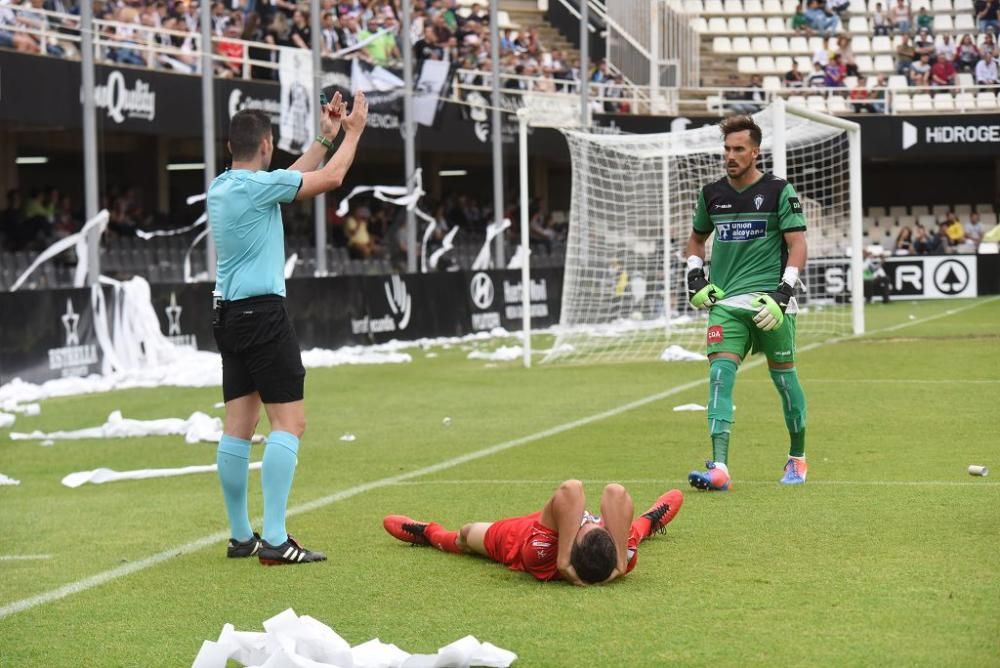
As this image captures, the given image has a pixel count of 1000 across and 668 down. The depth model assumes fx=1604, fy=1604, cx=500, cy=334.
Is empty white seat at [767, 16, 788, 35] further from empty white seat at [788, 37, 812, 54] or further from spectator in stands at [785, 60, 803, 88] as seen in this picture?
spectator in stands at [785, 60, 803, 88]

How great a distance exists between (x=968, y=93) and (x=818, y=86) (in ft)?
14.0

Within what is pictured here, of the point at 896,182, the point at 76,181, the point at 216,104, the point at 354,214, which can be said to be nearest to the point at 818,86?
the point at 896,182

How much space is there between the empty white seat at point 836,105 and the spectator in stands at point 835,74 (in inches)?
16.0

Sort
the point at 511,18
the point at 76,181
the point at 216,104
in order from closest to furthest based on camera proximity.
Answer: the point at 216,104, the point at 76,181, the point at 511,18

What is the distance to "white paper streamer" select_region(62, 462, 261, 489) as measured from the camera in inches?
402

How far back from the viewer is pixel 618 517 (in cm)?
629

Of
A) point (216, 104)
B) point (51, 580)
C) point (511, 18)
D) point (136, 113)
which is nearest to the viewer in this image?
point (51, 580)

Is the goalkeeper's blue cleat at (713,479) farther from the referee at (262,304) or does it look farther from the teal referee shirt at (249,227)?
the teal referee shirt at (249,227)

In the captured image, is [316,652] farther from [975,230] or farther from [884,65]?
[884,65]

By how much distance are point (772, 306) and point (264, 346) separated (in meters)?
3.09

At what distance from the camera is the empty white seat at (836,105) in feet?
141

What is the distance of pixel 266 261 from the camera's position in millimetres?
7102

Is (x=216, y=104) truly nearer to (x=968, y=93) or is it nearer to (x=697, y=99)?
(x=697, y=99)

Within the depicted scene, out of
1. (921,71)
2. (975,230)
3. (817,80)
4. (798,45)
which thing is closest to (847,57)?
(817,80)
